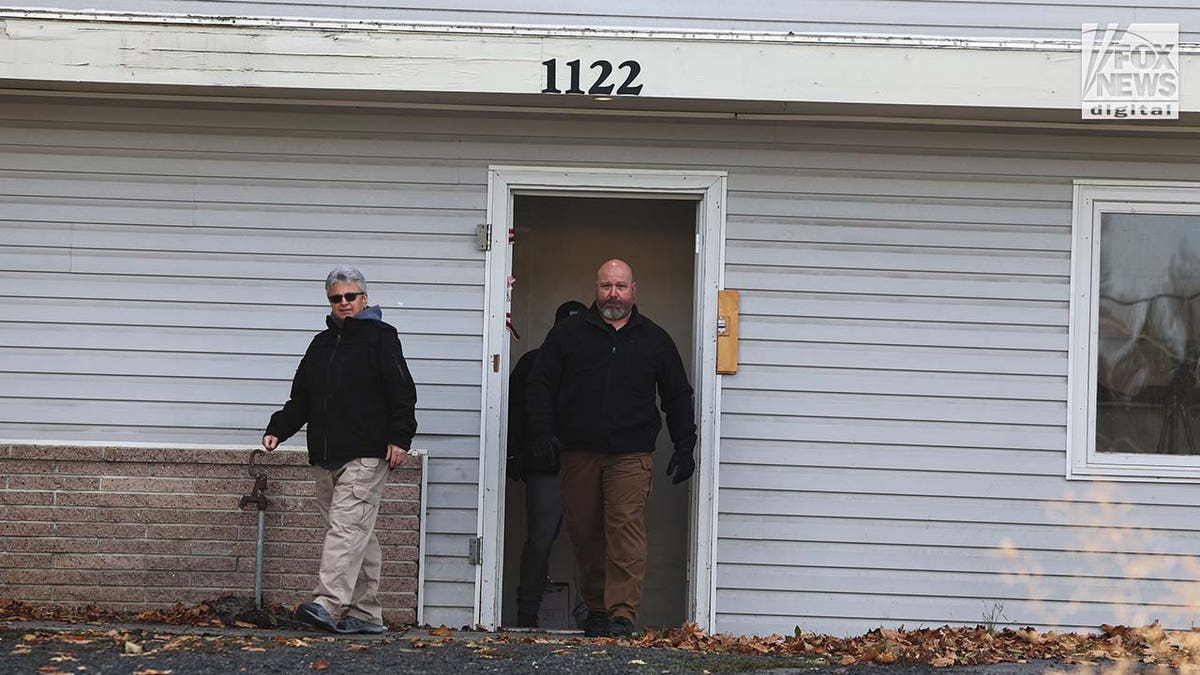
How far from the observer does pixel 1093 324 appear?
9.00 meters

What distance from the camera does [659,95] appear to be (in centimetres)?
848

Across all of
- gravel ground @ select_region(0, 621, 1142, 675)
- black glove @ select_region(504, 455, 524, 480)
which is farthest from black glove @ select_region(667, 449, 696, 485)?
black glove @ select_region(504, 455, 524, 480)

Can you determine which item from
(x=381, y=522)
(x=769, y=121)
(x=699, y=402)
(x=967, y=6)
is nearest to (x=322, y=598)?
(x=381, y=522)

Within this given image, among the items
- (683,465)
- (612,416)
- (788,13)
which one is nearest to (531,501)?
(612,416)

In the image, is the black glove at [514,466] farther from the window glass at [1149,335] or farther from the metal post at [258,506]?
the window glass at [1149,335]

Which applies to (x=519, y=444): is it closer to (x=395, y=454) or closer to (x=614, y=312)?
(x=614, y=312)

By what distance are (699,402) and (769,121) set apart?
63.6 inches

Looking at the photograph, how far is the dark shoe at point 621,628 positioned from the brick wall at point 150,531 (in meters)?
1.12

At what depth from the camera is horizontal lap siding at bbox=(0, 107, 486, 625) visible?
890 cm

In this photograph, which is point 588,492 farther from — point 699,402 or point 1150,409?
point 1150,409

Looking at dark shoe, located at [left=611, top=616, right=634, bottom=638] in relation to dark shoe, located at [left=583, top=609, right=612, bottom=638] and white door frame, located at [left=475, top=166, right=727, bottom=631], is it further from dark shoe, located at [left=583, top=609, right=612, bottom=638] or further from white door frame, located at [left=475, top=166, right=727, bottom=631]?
white door frame, located at [left=475, top=166, right=727, bottom=631]

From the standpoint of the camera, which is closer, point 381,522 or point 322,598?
point 322,598

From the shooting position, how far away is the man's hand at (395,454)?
321 inches

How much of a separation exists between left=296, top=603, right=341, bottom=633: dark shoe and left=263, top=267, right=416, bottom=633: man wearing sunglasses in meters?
0.02
